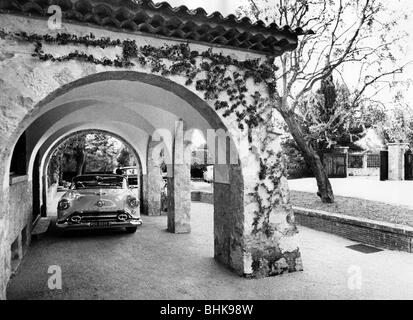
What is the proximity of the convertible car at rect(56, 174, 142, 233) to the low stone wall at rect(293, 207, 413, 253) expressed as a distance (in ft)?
14.1

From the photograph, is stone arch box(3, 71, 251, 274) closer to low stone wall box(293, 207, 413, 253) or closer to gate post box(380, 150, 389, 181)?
low stone wall box(293, 207, 413, 253)

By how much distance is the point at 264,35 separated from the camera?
4332 mm

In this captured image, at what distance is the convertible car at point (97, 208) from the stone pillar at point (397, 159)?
14.3m

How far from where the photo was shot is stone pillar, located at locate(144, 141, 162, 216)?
33.3 ft

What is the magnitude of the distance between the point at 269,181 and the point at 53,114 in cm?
511

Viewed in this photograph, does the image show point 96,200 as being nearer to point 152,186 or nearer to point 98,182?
point 98,182

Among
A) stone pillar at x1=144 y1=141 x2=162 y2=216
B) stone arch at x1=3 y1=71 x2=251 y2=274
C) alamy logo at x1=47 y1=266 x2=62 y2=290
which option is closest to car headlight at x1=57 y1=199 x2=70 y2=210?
alamy logo at x1=47 y1=266 x2=62 y2=290

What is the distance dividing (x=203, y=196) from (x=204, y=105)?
1016cm

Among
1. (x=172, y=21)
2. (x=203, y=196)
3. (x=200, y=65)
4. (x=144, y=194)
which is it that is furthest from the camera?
(x=203, y=196)

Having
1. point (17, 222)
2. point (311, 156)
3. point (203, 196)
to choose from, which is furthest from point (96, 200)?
point (203, 196)

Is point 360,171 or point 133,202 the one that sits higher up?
point 360,171

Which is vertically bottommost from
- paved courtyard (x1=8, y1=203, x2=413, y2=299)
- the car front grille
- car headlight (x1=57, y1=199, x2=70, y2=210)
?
paved courtyard (x1=8, y1=203, x2=413, y2=299)

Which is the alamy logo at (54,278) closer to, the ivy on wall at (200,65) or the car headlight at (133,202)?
the car headlight at (133,202)

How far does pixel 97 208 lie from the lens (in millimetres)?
6719
